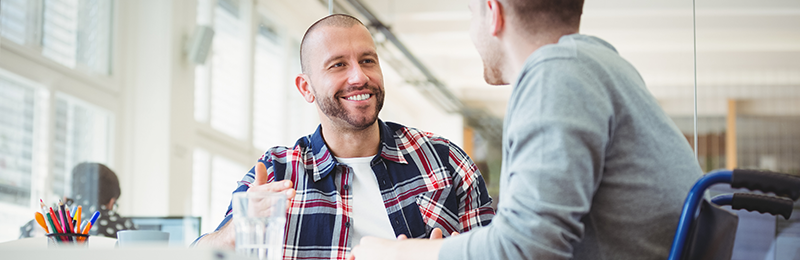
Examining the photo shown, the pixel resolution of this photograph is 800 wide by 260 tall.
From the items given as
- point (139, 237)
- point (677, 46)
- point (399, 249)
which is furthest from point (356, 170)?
point (677, 46)

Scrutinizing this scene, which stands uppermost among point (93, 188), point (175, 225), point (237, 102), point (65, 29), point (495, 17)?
point (65, 29)

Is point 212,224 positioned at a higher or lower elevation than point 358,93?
lower

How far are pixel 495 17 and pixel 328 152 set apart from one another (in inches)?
29.7

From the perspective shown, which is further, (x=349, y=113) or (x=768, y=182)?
(x=349, y=113)

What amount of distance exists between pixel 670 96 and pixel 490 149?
3.33ft

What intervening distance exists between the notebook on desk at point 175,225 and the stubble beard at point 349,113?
137 centimetres

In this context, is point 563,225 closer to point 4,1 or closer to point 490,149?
point 490,149

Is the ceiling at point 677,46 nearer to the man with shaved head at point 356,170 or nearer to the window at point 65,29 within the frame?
the window at point 65,29

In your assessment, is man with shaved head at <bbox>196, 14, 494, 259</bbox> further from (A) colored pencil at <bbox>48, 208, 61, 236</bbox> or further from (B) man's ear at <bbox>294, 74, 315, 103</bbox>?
(A) colored pencil at <bbox>48, 208, 61, 236</bbox>

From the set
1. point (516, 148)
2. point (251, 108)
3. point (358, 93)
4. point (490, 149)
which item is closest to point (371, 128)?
point (358, 93)

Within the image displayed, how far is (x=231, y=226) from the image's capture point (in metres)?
1.27

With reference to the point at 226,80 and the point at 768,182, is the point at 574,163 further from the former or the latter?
the point at 226,80

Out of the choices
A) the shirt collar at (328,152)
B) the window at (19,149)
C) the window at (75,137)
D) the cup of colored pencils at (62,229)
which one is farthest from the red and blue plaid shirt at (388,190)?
the window at (75,137)

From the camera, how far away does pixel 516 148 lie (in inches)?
30.7
